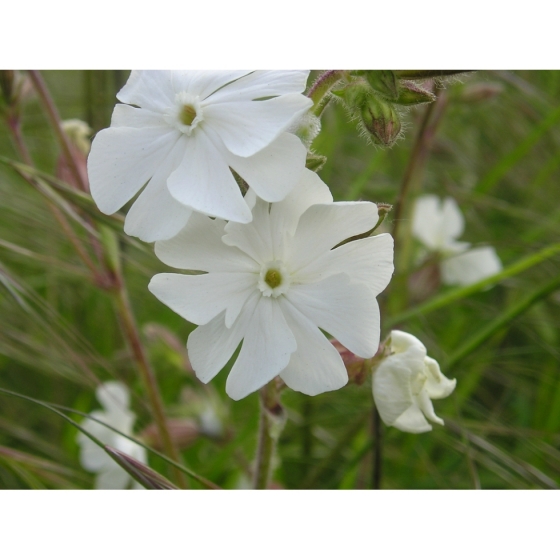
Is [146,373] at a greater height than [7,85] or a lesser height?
lesser

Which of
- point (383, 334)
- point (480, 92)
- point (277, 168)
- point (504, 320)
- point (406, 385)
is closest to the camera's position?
point (277, 168)

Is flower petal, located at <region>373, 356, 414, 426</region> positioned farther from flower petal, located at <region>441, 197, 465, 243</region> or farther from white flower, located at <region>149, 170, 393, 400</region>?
flower petal, located at <region>441, 197, 465, 243</region>

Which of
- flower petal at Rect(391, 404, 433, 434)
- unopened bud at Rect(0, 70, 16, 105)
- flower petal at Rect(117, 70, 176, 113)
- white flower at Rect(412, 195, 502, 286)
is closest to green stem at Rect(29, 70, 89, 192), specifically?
unopened bud at Rect(0, 70, 16, 105)

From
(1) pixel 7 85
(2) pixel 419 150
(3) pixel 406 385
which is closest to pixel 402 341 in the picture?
(3) pixel 406 385

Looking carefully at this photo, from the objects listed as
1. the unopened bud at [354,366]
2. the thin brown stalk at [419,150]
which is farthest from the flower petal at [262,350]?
the thin brown stalk at [419,150]

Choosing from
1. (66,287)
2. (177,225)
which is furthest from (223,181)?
(66,287)

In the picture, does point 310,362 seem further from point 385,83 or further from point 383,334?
point 383,334

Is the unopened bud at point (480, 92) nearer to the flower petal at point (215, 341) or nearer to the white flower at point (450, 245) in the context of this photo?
the white flower at point (450, 245)
